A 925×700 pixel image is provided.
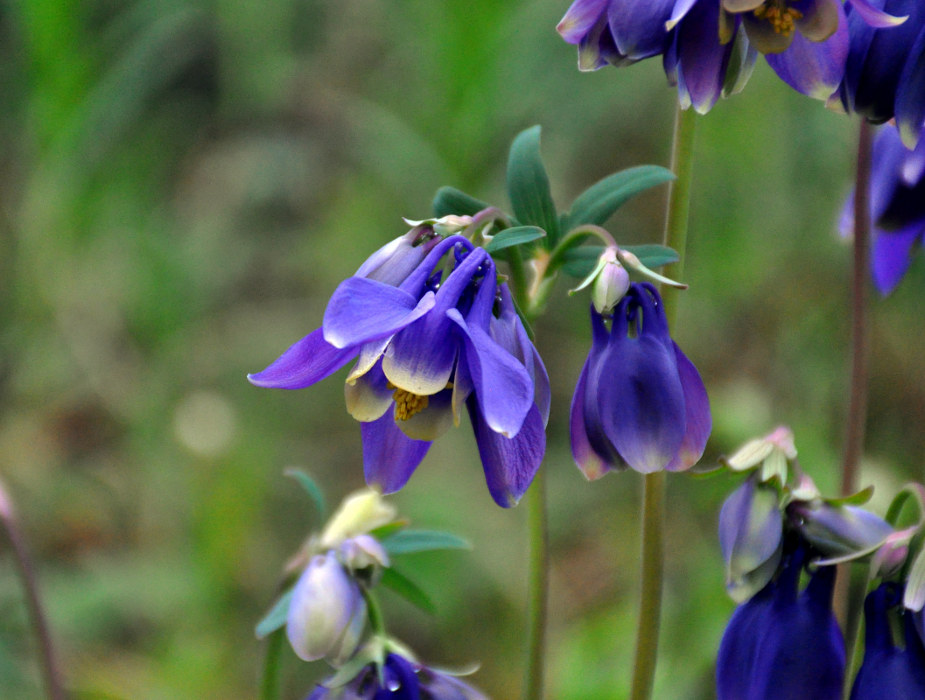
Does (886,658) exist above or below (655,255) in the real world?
below

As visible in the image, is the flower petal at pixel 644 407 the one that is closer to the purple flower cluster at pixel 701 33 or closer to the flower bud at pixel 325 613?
the purple flower cluster at pixel 701 33

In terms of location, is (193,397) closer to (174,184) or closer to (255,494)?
(255,494)

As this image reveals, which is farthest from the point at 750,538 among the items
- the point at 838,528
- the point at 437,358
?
the point at 437,358

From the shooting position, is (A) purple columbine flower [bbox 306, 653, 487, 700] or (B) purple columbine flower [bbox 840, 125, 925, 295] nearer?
(A) purple columbine flower [bbox 306, 653, 487, 700]

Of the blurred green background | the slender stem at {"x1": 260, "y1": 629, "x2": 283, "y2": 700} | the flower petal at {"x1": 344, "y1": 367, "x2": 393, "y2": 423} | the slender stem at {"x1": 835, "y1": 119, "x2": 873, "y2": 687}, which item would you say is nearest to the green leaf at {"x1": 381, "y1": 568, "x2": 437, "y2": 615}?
the slender stem at {"x1": 260, "y1": 629, "x2": 283, "y2": 700}

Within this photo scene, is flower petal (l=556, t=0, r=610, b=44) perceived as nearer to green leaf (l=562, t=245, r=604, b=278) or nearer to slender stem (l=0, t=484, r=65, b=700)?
green leaf (l=562, t=245, r=604, b=278)

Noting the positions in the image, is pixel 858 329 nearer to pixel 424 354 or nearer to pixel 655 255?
pixel 655 255
